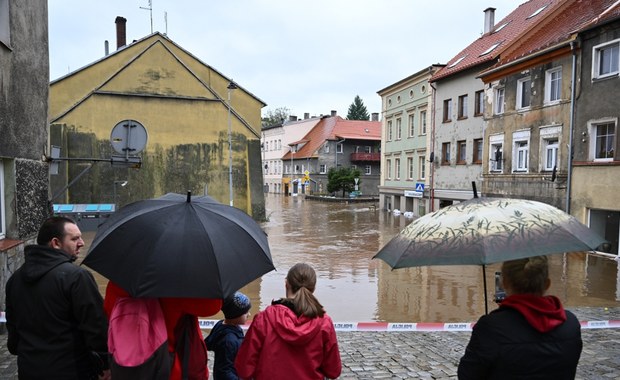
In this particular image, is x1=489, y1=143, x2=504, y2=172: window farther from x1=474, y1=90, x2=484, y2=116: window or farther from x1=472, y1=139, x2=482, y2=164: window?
x1=474, y1=90, x2=484, y2=116: window

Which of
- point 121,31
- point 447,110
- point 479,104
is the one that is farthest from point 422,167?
point 121,31

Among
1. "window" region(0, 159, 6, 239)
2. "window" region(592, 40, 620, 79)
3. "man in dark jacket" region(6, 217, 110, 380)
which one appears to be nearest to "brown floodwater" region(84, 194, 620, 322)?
"window" region(0, 159, 6, 239)

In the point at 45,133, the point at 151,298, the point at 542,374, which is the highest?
the point at 45,133

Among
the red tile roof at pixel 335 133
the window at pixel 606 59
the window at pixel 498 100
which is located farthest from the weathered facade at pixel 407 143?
the red tile roof at pixel 335 133

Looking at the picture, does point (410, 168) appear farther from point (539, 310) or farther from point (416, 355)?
point (539, 310)

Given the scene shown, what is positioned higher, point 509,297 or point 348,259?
point 509,297

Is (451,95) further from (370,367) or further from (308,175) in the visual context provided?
(308,175)

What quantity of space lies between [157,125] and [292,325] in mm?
25197

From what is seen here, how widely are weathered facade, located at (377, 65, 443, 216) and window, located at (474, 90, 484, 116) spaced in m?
5.04

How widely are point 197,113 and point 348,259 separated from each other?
14.9 meters

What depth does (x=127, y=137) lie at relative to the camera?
929 cm

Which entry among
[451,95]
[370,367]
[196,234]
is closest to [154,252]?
[196,234]

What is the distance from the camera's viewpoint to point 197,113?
27094 millimetres

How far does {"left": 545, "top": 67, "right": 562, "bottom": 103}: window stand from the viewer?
19.8m
